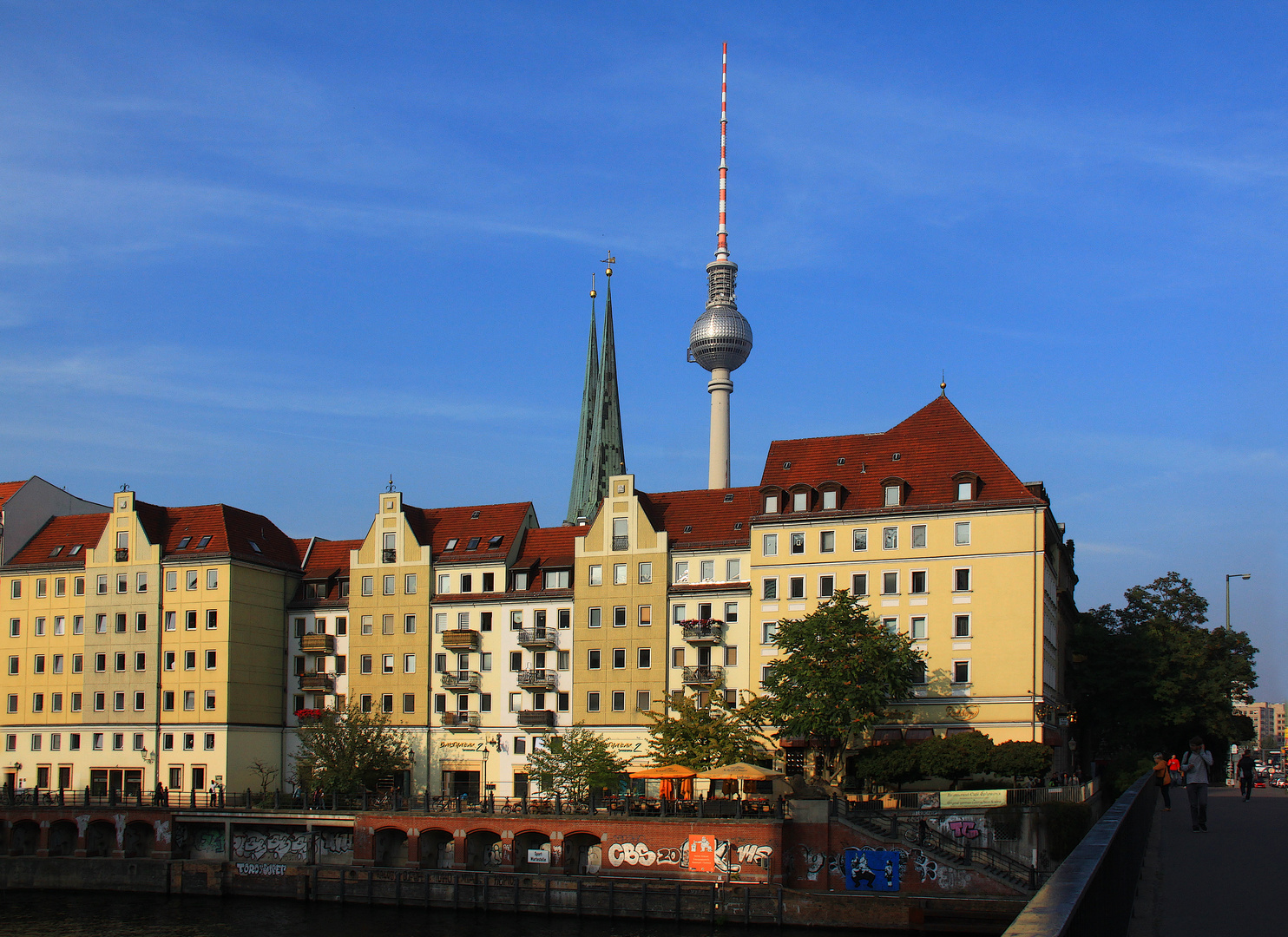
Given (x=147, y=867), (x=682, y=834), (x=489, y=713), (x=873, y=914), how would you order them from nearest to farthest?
(x=873, y=914) → (x=682, y=834) → (x=147, y=867) → (x=489, y=713)

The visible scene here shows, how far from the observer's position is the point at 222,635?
89812 millimetres

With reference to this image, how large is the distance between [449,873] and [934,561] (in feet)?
109

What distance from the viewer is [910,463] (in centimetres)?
8125

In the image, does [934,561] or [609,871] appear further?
[934,561]

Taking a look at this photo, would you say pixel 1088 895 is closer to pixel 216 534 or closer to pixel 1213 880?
pixel 1213 880

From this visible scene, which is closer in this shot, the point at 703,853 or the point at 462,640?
the point at 703,853

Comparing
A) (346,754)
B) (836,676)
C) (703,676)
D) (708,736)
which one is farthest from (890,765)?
(346,754)

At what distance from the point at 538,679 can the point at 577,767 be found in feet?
36.0

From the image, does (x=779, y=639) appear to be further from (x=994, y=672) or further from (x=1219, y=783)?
(x=1219, y=783)

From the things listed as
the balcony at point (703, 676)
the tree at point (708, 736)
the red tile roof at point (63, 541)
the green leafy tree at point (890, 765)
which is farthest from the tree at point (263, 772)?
the green leafy tree at point (890, 765)

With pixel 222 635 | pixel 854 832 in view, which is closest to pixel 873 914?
pixel 854 832

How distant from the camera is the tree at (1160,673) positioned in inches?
3634

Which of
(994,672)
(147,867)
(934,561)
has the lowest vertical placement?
(147,867)

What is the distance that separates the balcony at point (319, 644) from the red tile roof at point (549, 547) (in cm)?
1462
